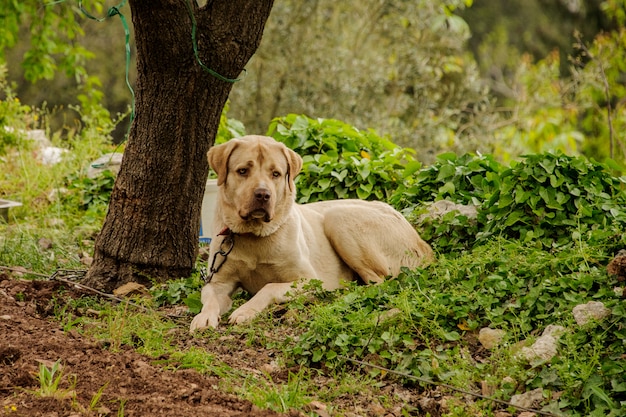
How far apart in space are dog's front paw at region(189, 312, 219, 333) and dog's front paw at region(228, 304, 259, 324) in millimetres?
104

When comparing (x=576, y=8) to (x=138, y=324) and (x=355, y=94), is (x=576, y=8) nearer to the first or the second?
(x=355, y=94)

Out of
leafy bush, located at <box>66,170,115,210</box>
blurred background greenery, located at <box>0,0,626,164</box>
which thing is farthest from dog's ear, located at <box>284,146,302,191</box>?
blurred background greenery, located at <box>0,0,626,164</box>

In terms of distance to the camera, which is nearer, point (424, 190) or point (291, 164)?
point (291, 164)

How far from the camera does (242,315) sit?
5082 mm

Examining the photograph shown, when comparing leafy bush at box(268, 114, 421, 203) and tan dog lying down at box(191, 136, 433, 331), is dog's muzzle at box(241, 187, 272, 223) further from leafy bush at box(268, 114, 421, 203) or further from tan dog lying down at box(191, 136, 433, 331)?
leafy bush at box(268, 114, 421, 203)

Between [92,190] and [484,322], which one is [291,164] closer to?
[484,322]

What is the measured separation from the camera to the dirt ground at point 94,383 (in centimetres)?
321

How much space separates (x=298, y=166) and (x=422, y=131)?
904cm

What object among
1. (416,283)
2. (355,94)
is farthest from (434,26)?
(416,283)

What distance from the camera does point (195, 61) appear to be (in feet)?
18.2

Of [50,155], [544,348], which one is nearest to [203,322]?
[544,348]

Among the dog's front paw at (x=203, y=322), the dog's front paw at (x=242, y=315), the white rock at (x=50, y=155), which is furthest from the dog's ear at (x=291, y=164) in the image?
the white rock at (x=50, y=155)

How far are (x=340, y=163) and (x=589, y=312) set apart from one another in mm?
3655

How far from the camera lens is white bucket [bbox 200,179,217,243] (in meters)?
7.41
